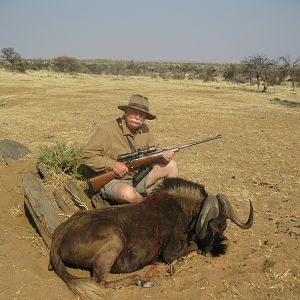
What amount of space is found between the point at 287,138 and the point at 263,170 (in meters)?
3.52

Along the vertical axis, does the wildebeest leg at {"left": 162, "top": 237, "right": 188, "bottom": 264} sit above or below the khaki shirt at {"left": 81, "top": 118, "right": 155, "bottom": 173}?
below

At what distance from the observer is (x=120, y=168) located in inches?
210

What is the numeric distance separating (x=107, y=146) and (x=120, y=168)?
427mm

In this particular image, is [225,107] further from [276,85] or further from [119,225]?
[276,85]

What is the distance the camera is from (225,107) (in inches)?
723

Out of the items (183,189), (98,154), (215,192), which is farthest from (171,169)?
(215,192)

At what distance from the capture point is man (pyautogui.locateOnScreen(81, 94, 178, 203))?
17.7 ft

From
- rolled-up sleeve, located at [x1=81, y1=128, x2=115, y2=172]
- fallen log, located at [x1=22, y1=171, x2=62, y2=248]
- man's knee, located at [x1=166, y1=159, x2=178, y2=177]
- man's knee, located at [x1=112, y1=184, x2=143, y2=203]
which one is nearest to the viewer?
fallen log, located at [x1=22, y1=171, x2=62, y2=248]

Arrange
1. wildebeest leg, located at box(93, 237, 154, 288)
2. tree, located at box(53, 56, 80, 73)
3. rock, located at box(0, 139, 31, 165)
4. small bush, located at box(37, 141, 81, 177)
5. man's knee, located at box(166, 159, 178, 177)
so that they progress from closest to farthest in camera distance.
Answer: wildebeest leg, located at box(93, 237, 154, 288), man's knee, located at box(166, 159, 178, 177), small bush, located at box(37, 141, 81, 177), rock, located at box(0, 139, 31, 165), tree, located at box(53, 56, 80, 73)

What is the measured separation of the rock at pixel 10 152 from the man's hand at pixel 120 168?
300 cm

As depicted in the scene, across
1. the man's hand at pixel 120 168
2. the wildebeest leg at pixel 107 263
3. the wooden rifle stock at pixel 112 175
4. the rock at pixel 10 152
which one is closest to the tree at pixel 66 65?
the rock at pixel 10 152

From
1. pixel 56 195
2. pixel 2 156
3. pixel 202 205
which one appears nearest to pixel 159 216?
pixel 202 205

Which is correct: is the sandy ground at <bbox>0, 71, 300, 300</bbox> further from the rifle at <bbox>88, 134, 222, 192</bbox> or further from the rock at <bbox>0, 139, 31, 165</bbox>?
the rifle at <bbox>88, 134, 222, 192</bbox>

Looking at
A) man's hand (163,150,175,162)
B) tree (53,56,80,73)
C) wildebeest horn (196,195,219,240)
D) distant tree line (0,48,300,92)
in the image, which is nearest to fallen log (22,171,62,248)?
man's hand (163,150,175,162)
